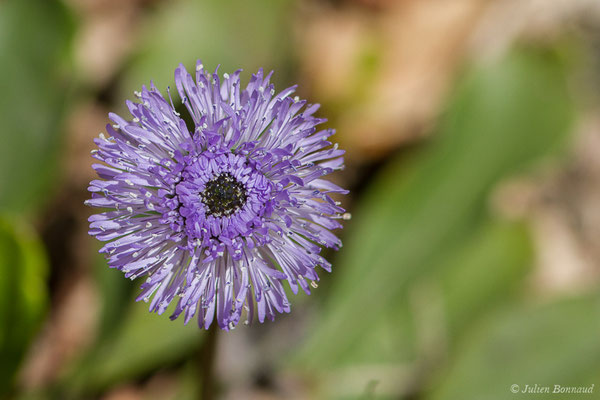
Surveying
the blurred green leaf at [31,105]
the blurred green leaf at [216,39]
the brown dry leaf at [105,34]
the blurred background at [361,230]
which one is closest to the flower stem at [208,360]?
the blurred background at [361,230]

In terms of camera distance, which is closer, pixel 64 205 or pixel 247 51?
pixel 247 51

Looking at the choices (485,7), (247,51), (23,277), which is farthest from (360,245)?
(485,7)

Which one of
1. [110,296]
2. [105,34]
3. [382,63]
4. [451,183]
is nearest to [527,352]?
[451,183]

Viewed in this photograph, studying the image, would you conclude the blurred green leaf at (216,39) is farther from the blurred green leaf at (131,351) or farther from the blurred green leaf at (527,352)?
the blurred green leaf at (527,352)

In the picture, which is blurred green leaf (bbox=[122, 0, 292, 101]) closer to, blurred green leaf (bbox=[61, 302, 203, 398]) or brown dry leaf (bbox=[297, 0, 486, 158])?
brown dry leaf (bbox=[297, 0, 486, 158])

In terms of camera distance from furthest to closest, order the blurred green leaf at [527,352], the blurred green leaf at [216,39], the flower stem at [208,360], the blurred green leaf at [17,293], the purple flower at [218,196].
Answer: the blurred green leaf at [216,39], the blurred green leaf at [527,352], the blurred green leaf at [17,293], the flower stem at [208,360], the purple flower at [218,196]

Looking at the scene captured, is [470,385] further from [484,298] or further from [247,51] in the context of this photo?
[247,51]

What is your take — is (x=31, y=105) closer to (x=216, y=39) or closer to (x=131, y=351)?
(x=216, y=39)
